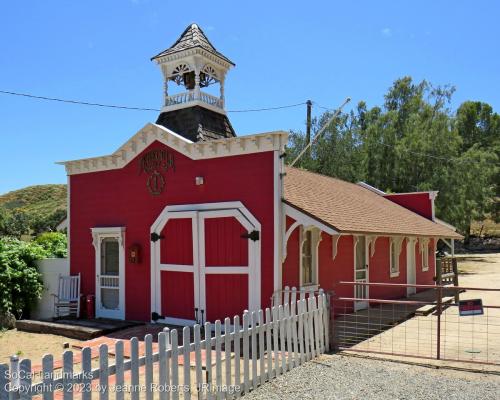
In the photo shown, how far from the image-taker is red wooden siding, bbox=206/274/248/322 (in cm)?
979

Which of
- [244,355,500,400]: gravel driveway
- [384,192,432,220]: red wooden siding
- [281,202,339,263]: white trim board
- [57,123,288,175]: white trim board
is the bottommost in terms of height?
[244,355,500,400]: gravel driveway

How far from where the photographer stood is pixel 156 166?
1128cm

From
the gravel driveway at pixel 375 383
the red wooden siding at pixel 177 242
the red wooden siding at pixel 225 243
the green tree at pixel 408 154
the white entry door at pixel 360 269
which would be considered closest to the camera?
the gravel driveway at pixel 375 383

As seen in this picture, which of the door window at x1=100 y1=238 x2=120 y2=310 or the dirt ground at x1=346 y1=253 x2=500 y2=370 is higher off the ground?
the door window at x1=100 y1=238 x2=120 y2=310

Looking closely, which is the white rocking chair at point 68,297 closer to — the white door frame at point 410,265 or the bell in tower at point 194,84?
the bell in tower at point 194,84

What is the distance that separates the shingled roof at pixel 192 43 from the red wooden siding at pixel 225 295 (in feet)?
20.0

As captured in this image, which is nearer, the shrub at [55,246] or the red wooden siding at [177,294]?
the red wooden siding at [177,294]

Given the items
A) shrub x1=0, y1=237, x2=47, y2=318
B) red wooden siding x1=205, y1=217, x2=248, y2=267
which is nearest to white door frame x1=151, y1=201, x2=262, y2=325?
red wooden siding x1=205, y1=217, x2=248, y2=267

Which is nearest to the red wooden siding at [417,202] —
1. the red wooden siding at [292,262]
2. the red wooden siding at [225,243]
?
the red wooden siding at [292,262]

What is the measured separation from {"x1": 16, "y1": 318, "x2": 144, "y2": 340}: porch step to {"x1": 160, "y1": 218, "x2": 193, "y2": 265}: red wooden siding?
173 cm

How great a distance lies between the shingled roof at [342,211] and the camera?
33.2 feet

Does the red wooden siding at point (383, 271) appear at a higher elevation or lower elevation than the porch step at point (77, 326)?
higher

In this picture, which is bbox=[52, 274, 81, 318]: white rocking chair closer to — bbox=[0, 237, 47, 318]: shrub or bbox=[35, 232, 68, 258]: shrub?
A: bbox=[0, 237, 47, 318]: shrub

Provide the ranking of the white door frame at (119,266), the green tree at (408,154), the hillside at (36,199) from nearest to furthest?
the white door frame at (119,266) < the green tree at (408,154) < the hillside at (36,199)
